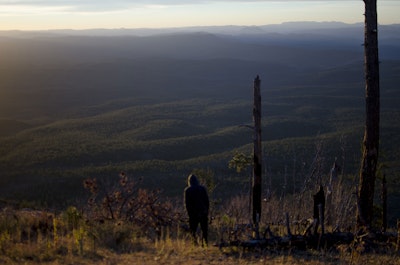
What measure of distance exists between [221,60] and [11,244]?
150 metres

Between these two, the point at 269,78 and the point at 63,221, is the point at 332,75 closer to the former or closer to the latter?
the point at 269,78

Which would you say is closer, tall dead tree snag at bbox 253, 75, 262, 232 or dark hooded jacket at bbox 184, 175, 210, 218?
dark hooded jacket at bbox 184, 175, 210, 218

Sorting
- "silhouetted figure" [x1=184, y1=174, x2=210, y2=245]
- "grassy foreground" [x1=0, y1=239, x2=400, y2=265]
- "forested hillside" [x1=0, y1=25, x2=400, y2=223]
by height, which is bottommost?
"forested hillside" [x1=0, y1=25, x2=400, y2=223]

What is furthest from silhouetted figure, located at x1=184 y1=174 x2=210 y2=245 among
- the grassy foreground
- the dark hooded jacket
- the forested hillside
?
the forested hillside

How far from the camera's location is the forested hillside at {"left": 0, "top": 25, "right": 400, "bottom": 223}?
122 ft

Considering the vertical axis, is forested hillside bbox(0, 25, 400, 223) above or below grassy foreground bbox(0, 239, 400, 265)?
below

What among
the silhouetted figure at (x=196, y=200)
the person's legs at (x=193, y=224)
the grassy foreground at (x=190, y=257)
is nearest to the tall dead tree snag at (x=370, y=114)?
the grassy foreground at (x=190, y=257)

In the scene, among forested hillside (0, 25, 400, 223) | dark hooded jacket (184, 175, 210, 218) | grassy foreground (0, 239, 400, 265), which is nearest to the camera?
grassy foreground (0, 239, 400, 265)

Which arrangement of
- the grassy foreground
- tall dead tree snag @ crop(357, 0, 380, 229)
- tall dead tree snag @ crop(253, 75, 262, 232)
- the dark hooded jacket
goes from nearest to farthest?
the grassy foreground → the dark hooded jacket → tall dead tree snag @ crop(357, 0, 380, 229) → tall dead tree snag @ crop(253, 75, 262, 232)

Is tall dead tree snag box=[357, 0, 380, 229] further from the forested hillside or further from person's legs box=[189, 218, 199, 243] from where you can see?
the forested hillside

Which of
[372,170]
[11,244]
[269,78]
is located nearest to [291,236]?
[372,170]

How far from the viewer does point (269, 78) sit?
5364 inches

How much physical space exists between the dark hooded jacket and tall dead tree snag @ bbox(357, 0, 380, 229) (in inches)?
109

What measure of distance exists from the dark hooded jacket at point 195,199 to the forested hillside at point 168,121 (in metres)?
5.70
